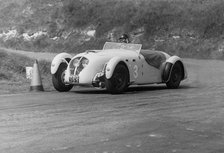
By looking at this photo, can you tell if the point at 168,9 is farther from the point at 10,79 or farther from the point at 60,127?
the point at 60,127

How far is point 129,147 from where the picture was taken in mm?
6559

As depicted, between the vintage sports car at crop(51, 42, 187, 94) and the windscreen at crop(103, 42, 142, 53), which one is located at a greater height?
the windscreen at crop(103, 42, 142, 53)

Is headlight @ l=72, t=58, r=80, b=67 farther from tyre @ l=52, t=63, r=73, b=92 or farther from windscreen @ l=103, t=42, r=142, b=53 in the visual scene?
windscreen @ l=103, t=42, r=142, b=53

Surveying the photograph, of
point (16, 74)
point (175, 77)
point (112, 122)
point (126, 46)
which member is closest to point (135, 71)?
point (126, 46)

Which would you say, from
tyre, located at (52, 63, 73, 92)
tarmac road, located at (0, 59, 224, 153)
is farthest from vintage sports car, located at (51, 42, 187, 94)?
tarmac road, located at (0, 59, 224, 153)

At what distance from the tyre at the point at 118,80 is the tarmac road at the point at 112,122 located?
249 mm

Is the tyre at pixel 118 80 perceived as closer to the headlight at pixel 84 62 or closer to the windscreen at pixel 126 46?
the headlight at pixel 84 62

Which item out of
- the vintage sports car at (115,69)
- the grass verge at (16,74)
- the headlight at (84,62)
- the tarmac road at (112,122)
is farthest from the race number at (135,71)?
the grass verge at (16,74)

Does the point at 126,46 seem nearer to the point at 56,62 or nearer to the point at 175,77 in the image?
the point at 175,77

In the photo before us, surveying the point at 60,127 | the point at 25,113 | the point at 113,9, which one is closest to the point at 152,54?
the point at 25,113

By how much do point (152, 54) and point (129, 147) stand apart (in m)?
7.97

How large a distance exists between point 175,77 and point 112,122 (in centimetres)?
663

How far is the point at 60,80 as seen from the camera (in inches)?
532

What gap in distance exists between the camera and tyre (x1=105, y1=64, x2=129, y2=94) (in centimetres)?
1273
